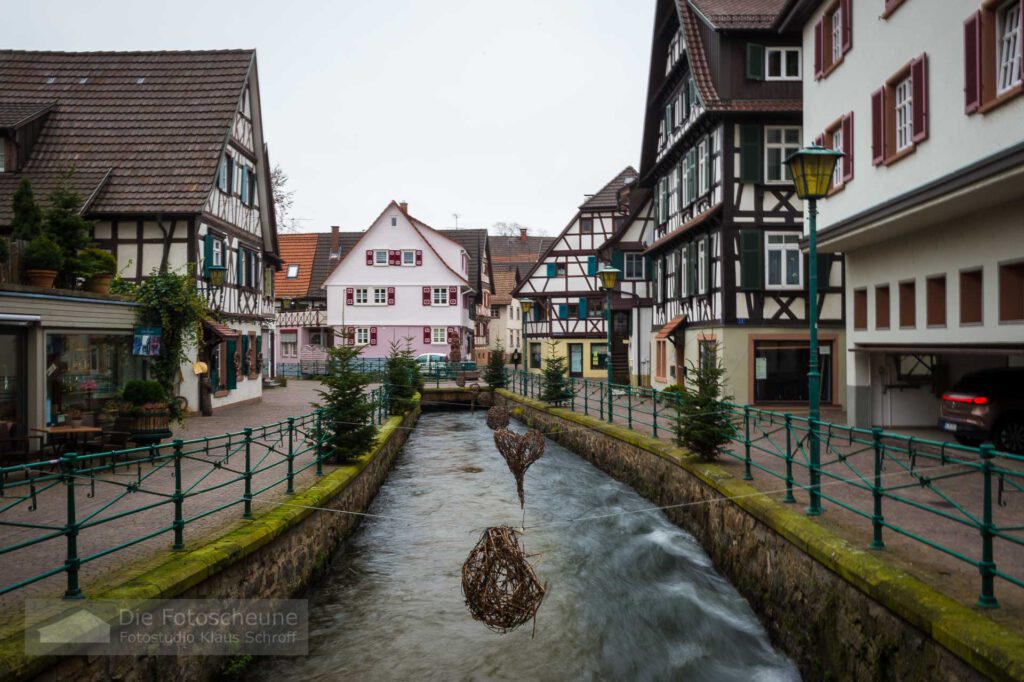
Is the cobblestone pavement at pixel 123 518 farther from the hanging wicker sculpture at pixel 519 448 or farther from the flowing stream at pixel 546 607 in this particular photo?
the hanging wicker sculpture at pixel 519 448

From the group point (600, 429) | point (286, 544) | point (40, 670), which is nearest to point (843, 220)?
point (600, 429)

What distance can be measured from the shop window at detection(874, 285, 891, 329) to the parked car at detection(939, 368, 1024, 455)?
2957 mm

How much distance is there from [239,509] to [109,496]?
2486 millimetres

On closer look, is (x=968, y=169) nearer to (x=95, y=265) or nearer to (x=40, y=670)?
(x=40, y=670)

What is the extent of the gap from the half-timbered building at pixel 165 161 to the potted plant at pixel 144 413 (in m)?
8.22

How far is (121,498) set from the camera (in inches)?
345

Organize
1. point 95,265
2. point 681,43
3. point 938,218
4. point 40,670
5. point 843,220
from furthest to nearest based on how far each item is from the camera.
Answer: point 681,43 → point 95,265 → point 843,220 → point 938,218 → point 40,670

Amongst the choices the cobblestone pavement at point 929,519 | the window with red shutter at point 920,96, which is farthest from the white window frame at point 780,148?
the cobblestone pavement at point 929,519

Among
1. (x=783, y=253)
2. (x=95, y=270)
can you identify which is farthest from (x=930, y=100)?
(x=95, y=270)

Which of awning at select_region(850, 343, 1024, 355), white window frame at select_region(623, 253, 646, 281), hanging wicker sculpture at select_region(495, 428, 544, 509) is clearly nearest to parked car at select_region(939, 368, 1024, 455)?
awning at select_region(850, 343, 1024, 355)

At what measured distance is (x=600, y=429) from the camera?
19234mm

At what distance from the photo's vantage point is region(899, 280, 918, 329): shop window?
1533 centimetres

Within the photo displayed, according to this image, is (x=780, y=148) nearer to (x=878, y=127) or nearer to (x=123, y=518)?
(x=878, y=127)

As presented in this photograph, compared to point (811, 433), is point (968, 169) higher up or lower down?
higher up
